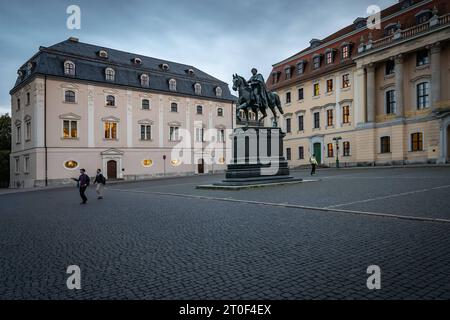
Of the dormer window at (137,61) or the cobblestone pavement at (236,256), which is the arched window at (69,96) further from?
the cobblestone pavement at (236,256)

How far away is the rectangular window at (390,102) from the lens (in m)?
37.9

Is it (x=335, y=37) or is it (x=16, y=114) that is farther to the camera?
(x=335, y=37)

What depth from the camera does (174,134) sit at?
152ft

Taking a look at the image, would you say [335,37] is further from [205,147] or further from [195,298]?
[195,298]

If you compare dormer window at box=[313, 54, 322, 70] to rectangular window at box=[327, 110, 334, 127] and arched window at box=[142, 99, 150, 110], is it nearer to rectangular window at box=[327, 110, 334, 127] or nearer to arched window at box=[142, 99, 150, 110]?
rectangular window at box=[327, 110, 334, 127]

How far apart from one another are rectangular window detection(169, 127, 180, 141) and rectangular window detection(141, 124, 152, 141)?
3099 millimetres

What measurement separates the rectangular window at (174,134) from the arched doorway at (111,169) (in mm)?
8931

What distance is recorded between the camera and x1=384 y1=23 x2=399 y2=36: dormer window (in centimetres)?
3645

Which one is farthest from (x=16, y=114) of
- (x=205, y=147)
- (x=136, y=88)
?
(x=205, y=147)

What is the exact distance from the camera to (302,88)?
48156 millimetres

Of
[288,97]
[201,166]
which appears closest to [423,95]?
[288,97]

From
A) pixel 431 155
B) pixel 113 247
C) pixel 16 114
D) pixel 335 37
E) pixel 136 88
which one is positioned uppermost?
pixel 335 37

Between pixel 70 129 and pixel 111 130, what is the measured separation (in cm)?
484
